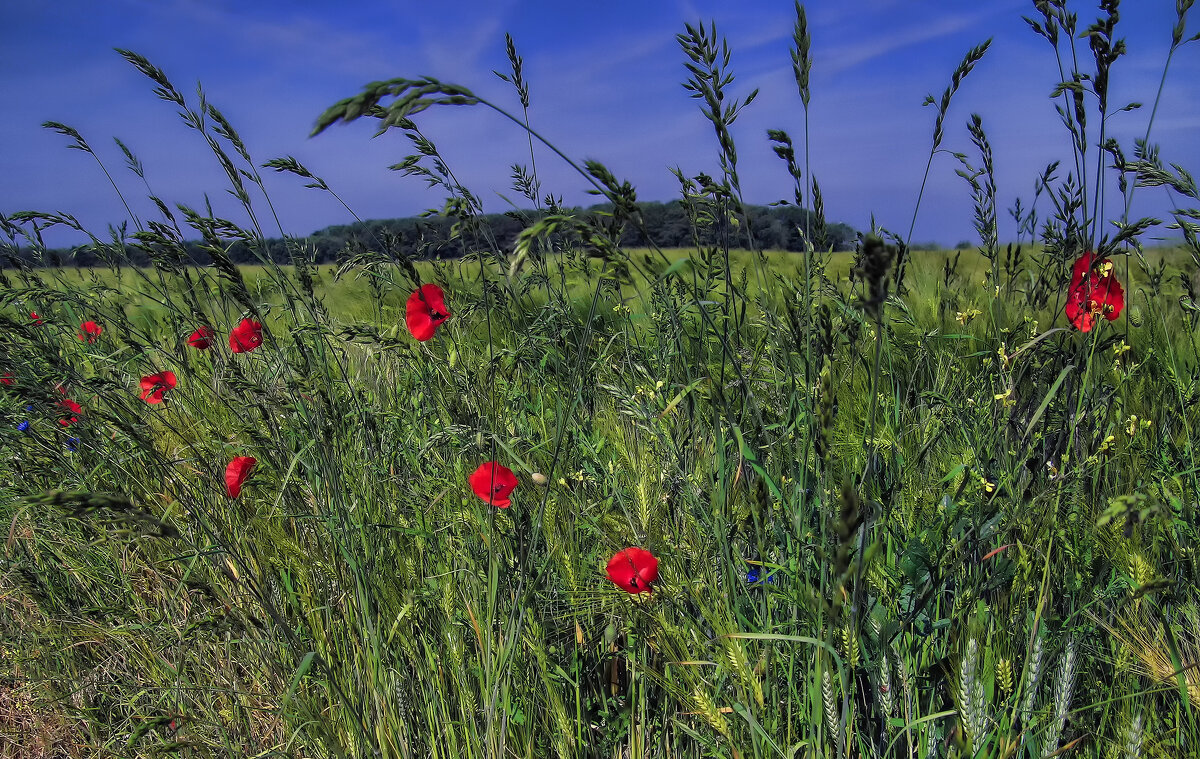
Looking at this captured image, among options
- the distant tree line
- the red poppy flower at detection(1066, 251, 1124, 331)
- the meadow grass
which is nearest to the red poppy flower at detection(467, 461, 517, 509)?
the meadow grass

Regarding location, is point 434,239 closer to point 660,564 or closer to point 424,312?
point 424,312

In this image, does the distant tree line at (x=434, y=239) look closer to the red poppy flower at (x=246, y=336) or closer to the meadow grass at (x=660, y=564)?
the meadow grass at (x=660, y=564)

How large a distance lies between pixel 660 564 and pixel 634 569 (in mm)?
87

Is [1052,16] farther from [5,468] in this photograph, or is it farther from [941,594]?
[5,468]

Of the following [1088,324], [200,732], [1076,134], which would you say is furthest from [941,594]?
[200,732]

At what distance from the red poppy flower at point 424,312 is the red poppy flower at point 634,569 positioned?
0.88m

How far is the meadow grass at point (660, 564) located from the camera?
3.38ft

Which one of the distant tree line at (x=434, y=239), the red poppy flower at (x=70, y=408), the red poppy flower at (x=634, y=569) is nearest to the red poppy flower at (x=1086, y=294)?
the distant tree line at (x=434, y=239)

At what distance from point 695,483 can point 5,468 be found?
2451 mm

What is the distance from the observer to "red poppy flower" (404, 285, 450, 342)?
1.91 meters

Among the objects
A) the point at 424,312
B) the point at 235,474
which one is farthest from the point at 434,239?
the point at 235,474

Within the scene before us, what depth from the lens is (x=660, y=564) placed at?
4.36 ft

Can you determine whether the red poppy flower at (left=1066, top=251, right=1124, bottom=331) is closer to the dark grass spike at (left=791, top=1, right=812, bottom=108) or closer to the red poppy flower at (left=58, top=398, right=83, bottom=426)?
the dark grass spike at (left=791, top=1, right=812, bottom=108)

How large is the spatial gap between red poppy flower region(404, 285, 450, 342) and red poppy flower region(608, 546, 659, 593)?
0.88 metres
